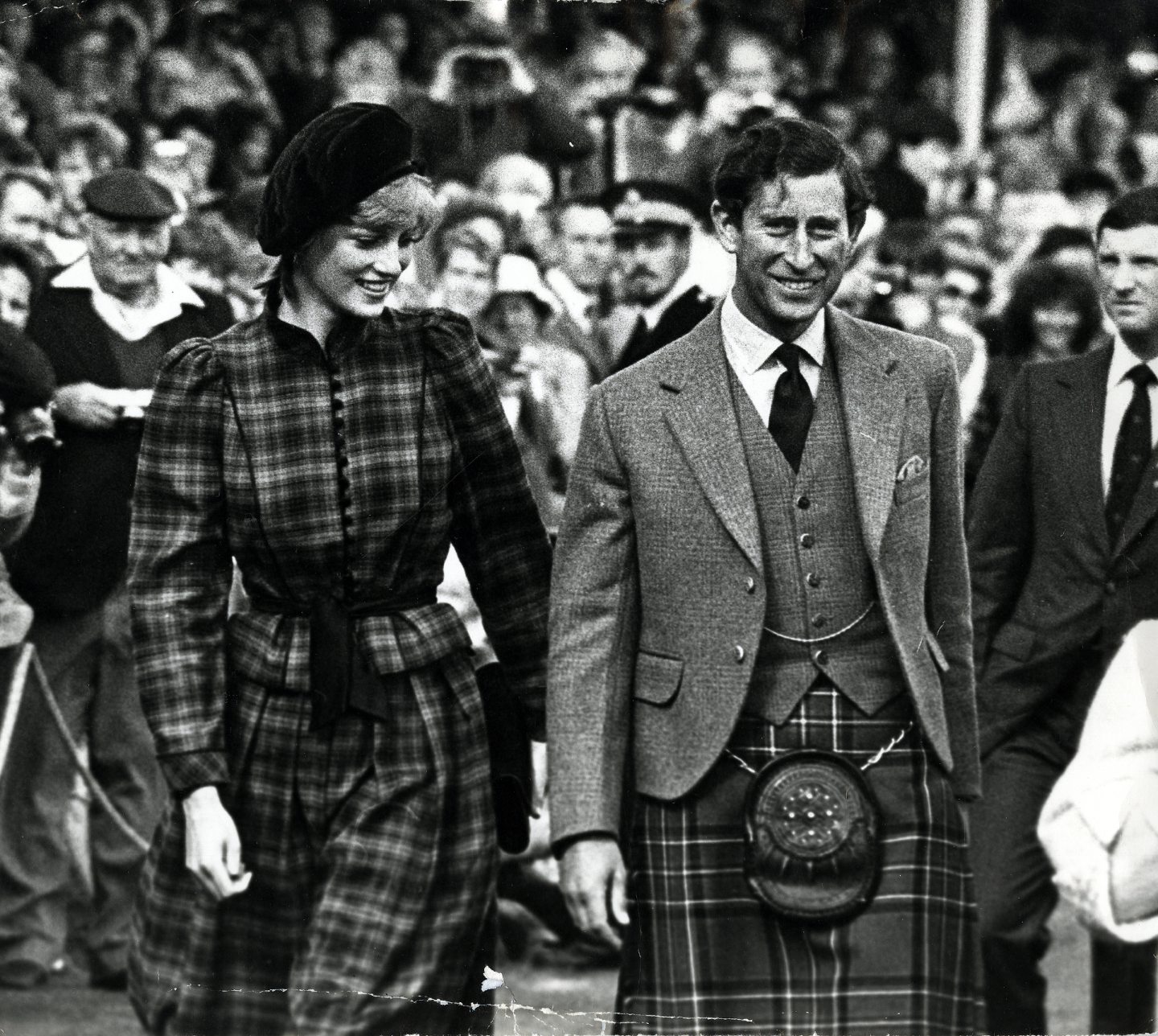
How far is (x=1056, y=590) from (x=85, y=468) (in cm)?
222

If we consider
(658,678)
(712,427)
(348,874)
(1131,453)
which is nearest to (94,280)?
(348,874)

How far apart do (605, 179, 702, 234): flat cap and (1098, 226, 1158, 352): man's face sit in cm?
95

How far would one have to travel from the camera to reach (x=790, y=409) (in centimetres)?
405

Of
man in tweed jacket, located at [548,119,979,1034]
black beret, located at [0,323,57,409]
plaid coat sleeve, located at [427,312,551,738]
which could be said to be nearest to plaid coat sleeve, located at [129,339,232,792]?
plaid coat sleeve, located at [427,312,551,738]

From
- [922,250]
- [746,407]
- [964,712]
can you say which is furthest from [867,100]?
[964,712]

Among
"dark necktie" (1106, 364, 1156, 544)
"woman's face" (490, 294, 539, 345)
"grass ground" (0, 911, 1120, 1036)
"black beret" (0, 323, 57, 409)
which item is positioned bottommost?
"grass ground" (0, 911, 1120, 1036)

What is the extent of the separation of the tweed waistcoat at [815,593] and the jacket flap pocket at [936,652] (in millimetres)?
98

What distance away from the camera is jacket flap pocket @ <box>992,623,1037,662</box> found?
4.88 m

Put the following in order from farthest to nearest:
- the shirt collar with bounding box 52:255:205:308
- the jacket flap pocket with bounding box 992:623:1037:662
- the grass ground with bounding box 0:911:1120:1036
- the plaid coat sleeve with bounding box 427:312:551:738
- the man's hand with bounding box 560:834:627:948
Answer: the shirt collar with bounding box 52:255:205:308
the jacket flap pocket with bounding box 992:623:1037:662
the grass ground with bounding box 0:911:1120:1036
the plaid coat sleeve with bounding box 427:312:551:738
the man's hand with bounding box 560:834:627:948

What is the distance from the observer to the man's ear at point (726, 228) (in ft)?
13.4

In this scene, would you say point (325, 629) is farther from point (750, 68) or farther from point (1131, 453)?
point (1131, 453)

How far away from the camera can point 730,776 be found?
3.97m

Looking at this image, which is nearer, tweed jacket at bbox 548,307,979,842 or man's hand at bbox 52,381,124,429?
tweed jacket at bbox 548,307,979,842

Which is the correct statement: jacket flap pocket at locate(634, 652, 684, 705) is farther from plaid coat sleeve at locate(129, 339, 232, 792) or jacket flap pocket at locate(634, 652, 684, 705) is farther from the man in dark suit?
the man in dark suit
